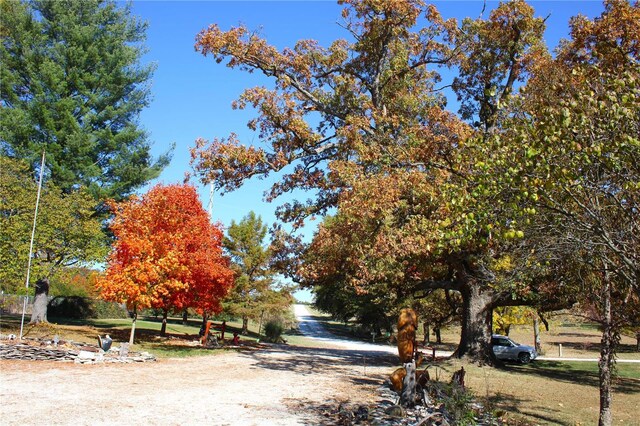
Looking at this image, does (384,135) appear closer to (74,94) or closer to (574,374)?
(574,374)

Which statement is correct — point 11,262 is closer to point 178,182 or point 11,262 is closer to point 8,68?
point 178,182

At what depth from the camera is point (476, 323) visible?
20797 millimetres

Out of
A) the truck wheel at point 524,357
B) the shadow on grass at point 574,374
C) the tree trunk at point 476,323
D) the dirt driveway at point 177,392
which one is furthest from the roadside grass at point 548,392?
the dirt driveway at point 177,392

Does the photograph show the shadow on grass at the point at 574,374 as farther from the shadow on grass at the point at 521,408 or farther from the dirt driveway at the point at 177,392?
the dirt driveway at the point at 177,392

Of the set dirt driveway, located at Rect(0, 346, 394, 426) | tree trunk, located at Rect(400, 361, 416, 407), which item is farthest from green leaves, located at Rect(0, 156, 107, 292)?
tree trunk, located at Rect(400, 361, 416, 407)

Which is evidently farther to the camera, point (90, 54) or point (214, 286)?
point (90, 54)

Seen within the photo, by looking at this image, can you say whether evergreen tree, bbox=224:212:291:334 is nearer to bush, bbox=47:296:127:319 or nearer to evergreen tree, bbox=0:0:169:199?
evergreen tree, bbox=0:0:169:199

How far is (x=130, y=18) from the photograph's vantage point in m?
33.4

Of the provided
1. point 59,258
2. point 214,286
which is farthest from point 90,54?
point 214,286

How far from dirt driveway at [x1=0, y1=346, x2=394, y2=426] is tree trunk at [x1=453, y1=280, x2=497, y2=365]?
544 centimetres

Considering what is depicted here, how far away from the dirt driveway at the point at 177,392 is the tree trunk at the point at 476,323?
214 inches

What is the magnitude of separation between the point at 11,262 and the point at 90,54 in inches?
591

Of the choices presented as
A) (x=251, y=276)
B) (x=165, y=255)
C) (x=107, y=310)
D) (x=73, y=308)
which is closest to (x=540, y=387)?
(x=165, y=255)

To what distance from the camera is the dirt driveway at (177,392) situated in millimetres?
8477
